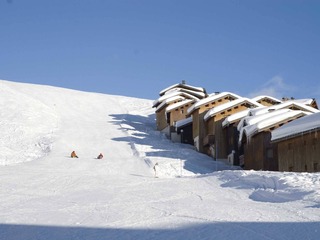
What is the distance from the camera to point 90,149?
4081cm

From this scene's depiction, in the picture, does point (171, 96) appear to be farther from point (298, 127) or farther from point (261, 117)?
point (298, 127)

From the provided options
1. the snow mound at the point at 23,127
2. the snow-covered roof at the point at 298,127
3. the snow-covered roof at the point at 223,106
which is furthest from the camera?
the snow-covered roof at the point at 223,106

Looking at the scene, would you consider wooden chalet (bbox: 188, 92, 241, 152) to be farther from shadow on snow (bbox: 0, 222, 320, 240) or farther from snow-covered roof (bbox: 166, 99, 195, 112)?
shadow on snow (bbox: 0, 222, 320, 240)

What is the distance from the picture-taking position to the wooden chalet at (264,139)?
30.6 metres

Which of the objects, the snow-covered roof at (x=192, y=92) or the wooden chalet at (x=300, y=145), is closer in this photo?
the wooden chalet at (x=300, y=145)

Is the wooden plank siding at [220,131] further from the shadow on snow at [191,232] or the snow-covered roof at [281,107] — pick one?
the shadow on snow at [191,232]

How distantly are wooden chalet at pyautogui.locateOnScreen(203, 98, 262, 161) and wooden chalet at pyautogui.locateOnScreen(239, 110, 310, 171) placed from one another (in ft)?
16.5

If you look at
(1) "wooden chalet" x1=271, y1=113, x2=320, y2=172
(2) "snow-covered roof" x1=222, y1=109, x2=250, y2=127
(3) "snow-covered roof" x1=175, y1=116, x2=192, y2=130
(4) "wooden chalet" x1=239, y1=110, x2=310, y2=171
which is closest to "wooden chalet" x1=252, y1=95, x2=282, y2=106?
(3) "snow-covered roof" x1=175, y1=116, x2=192, y2=130

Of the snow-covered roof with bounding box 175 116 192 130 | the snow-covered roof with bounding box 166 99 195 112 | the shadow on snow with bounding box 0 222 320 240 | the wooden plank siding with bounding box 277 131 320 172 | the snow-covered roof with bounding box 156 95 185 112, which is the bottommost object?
the shadow on snow with bounding box 0 222 320 240

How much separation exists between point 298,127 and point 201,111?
19987mm

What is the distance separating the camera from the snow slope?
1016 centimetres

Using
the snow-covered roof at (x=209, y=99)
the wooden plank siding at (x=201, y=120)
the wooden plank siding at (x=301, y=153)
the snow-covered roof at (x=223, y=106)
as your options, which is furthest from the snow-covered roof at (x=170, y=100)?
the wooden plank siding at (x=301, y=153)

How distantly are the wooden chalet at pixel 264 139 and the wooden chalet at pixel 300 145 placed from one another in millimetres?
2221

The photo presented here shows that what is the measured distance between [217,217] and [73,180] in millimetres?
13012
